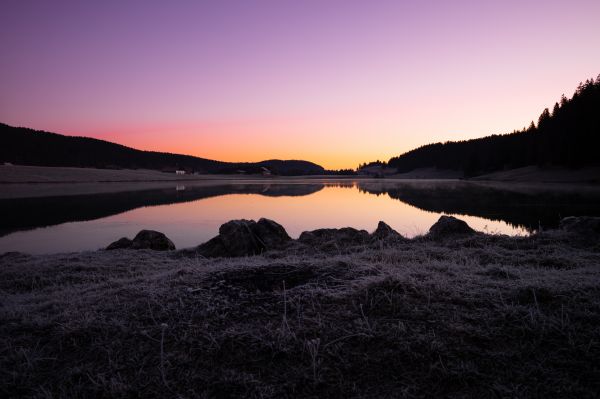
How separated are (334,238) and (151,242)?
6.81 meters

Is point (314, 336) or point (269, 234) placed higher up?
point (314, 336)

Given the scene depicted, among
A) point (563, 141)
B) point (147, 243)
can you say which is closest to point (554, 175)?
point (563, 141)

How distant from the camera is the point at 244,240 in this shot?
436 inches

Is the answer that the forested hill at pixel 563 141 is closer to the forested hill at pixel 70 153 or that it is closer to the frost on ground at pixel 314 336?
the frost on ground at pixel 314 336

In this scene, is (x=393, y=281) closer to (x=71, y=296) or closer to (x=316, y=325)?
(x=316, y=325)

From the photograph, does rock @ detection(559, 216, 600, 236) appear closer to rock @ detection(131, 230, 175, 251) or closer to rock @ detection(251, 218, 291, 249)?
rock @ detection(251, 218, 291, 249)

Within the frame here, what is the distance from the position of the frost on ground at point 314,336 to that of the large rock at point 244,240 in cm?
502

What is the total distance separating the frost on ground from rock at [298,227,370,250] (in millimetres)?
4709

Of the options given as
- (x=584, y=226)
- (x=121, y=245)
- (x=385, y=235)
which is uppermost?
(x=584, y=226)

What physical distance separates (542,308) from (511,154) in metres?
103

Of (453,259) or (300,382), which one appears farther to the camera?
(453,259)

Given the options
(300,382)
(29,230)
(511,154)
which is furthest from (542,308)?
(511,154)

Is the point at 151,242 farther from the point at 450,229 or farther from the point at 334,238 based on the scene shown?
the point at 450,229

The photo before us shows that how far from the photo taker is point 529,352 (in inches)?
124
